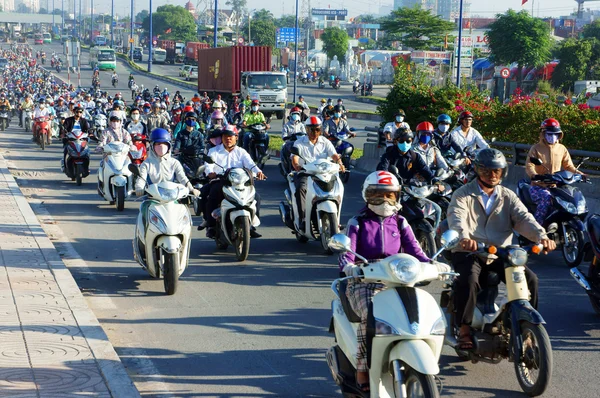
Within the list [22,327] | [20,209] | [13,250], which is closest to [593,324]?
[22,327]

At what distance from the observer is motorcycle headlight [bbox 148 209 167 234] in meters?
9.88

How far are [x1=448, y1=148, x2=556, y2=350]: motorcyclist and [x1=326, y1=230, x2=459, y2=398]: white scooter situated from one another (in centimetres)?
117

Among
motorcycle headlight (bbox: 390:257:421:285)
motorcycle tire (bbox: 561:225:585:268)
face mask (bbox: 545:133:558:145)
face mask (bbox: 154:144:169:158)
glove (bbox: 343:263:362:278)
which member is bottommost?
motorcycle tire (bbox: 561:225:585:268)

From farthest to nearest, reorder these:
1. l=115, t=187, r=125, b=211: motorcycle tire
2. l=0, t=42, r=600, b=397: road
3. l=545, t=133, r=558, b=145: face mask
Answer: l=115, t=187, r=125, b=211: motorcycle tire
l=545, t=133, r=558, b=145: face mask
l=0, t=42, r=600, b=397: road

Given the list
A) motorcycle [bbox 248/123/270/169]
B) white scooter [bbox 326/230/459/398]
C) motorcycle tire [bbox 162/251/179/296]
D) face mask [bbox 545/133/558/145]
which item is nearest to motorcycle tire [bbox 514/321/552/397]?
white scooter [bbox 326/230/459/398]

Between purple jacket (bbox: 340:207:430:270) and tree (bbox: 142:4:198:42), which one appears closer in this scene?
purple jacket (bbox: 340:207:430:270)

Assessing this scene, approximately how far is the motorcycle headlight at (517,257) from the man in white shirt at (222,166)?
596 cm

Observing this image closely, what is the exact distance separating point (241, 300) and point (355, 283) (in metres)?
3.81

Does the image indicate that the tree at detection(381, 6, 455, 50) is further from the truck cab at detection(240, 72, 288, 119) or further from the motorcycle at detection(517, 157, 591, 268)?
the motorcycle at detection(517, 157, 591, 268)

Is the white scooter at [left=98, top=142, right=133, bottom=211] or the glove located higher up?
the glove

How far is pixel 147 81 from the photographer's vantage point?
92438 mm

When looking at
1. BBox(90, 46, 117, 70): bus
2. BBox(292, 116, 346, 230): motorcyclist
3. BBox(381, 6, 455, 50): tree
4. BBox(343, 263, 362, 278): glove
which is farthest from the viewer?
BBox(90, 46, 117, 70): bus

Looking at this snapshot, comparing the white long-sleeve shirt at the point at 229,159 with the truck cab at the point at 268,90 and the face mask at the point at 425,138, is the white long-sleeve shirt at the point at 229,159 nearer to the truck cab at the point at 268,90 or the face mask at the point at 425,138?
the face mask at the point at 425,138

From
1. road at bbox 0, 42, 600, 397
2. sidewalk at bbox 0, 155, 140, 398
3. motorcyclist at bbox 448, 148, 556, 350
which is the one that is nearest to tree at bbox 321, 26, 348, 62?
road at bbox 0, 42, 600, 397
